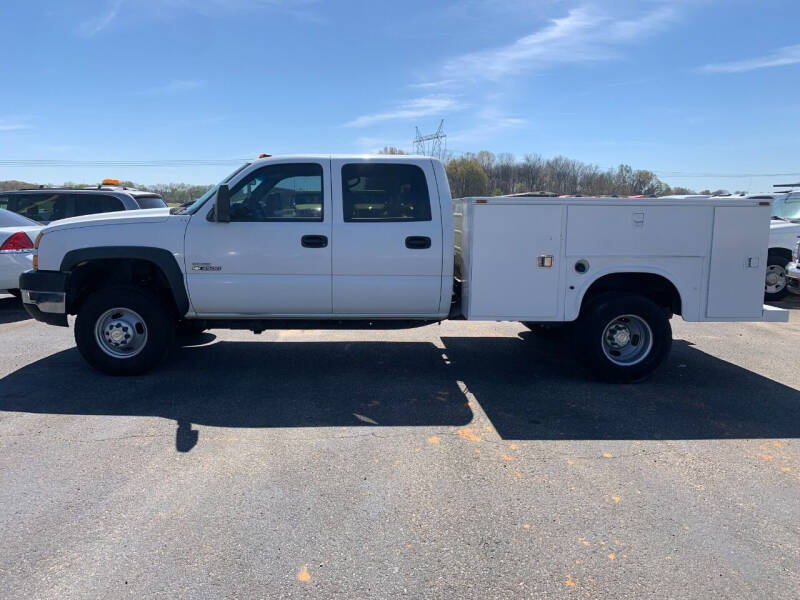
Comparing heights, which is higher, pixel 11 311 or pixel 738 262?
pixel 738 262

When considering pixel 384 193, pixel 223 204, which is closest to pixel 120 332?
pixel 223 204

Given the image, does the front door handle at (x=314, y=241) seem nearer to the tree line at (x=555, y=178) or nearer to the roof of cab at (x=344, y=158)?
the roof of cab at (x=344, y=158)

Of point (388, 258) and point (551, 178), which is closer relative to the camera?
point (388, 258)

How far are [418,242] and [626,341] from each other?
7.54ft

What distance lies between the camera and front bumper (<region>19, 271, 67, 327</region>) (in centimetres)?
614

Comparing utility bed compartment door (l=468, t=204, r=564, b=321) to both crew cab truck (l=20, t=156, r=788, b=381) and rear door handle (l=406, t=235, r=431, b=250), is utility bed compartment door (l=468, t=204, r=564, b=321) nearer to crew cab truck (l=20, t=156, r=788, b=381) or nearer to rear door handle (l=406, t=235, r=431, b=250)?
crew cab truck (l=20, t=156, r=788, b=381)

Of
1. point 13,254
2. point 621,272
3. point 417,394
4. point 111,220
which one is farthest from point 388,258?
point 13,254

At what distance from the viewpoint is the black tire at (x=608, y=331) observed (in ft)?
20.2

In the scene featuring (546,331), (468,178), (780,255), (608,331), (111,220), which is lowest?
(546,331)

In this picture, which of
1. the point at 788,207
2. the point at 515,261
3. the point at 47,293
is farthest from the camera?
the point at 788,207

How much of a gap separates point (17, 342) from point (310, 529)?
20.0ft

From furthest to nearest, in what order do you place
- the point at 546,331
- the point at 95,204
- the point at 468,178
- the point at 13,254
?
the point at 468,178
the point at 95,204
the point at 13,254
the point at 546,331

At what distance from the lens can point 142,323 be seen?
630 cm

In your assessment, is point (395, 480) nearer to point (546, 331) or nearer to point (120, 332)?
point (120, 332)
